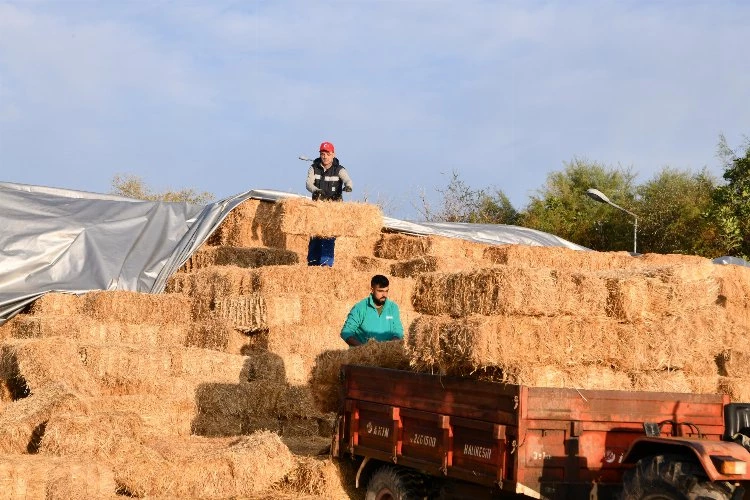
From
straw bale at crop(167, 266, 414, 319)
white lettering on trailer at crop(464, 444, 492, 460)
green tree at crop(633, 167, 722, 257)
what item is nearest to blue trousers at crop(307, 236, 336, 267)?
straw bale at crop(167, 266, 414, 319)

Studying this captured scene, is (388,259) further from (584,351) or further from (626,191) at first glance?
(626,191)

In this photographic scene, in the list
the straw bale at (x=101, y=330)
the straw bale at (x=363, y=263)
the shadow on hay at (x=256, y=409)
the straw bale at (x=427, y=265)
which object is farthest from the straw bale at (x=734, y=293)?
the straw bale at (x=101, y=330)

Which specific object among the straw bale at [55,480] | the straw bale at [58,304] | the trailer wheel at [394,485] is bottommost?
the straw bale at [55,480]

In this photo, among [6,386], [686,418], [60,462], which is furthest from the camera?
[6,386]

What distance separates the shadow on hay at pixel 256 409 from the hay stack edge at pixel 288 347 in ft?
0.07

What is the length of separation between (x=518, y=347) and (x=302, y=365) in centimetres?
765

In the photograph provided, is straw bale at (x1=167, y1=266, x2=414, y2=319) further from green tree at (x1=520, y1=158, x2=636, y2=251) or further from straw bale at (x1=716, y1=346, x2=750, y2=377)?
green tree at (x1=520, y1=158, x2=636, y2=251)

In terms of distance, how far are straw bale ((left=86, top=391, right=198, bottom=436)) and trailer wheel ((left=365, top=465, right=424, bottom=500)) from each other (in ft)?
15.0

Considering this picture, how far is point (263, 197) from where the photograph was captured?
22.9 meters

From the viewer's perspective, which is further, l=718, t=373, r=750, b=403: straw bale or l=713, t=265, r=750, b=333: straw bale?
l=713, t=265, r=750, b=333: straw bale


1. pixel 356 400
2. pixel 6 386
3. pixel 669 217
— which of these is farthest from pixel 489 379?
pixel 669 217

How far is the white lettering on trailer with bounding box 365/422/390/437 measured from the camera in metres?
9.73

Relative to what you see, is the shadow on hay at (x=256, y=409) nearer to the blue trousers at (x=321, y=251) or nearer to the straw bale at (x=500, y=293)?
the blue trousers at (x=321, y=251)

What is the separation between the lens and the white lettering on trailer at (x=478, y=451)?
26.8 ft
